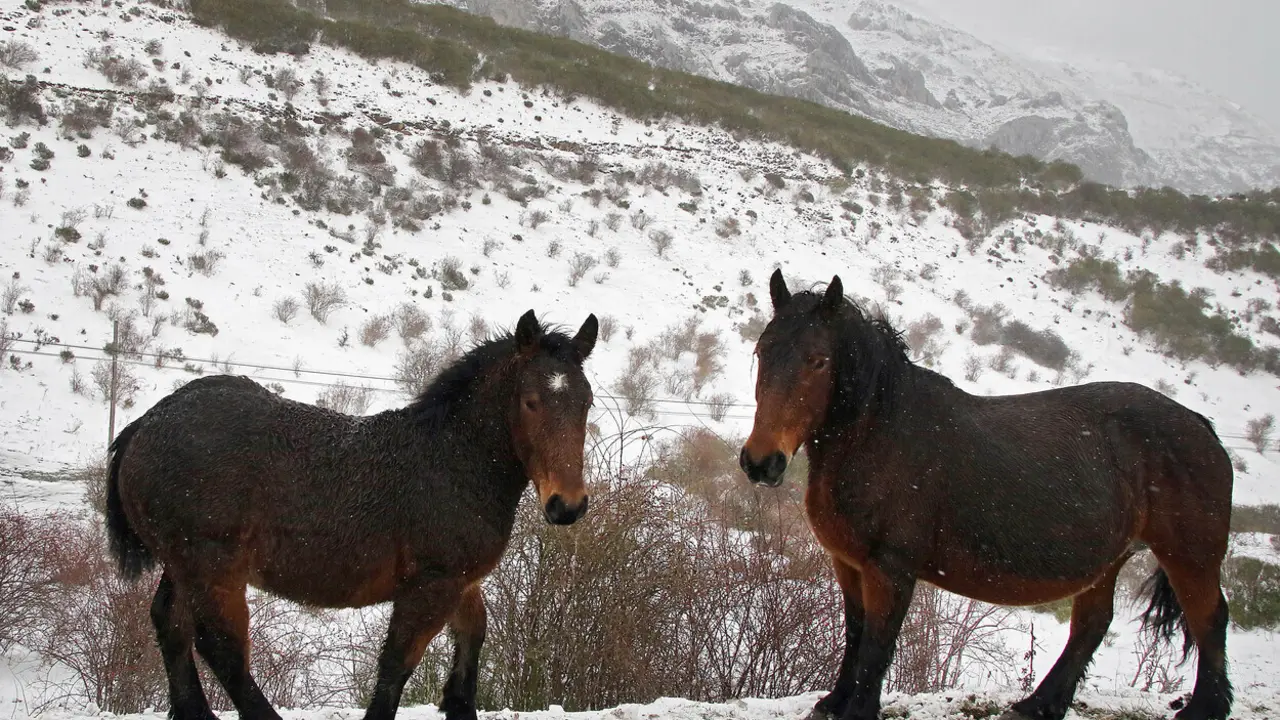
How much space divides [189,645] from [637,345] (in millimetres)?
15050

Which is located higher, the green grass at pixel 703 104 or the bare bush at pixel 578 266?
the green grass at pixel 703 104

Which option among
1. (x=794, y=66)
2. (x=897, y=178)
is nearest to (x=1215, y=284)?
(x=897, y=178)

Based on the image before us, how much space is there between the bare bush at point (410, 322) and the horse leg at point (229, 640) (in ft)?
42.8

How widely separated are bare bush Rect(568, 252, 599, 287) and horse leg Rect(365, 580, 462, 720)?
17.6 meters

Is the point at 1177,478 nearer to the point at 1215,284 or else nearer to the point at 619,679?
the point at 619,679

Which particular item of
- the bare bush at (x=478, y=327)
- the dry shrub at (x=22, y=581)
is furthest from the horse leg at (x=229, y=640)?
the bare bush at (x=478, y=327)

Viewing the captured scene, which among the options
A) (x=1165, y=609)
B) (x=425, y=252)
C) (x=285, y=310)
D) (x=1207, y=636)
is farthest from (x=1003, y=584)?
(x=425, y=252)

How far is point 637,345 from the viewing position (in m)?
18.2

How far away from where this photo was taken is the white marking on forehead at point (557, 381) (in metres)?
3.32

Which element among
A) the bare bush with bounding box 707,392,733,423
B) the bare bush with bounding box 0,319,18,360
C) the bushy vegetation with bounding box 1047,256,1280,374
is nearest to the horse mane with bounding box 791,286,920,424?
the bare bush with bounding box 707,392,733,423

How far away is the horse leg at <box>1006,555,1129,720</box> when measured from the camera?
159 inches

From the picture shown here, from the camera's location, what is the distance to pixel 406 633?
3205 mm

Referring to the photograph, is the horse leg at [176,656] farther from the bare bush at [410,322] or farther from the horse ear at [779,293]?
the bare bush at [410,322]

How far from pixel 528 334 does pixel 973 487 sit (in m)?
2.18
